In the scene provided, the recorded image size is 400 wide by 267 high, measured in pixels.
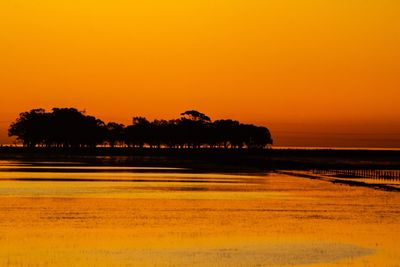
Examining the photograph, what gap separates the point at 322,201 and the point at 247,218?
44.4ft

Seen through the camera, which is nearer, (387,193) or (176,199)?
(176,199)

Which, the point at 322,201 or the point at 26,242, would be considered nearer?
the point at 26,242

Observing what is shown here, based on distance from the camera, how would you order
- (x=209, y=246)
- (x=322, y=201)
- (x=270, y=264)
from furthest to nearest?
(x=322, y=201) < (x=209, y=246) < (x=270, y=264)

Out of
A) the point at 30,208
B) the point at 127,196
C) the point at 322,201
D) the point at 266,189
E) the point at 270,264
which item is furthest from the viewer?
the point at 266,189

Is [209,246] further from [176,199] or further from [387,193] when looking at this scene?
[387,193]

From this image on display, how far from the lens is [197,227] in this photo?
4225cm

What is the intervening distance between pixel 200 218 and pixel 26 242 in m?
12.8

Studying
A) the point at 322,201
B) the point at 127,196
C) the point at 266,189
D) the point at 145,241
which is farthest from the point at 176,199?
the point at 145,241

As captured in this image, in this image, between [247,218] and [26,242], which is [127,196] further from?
[26,242]

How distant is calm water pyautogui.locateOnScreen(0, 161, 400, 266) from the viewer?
32438mm

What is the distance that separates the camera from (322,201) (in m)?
59.7

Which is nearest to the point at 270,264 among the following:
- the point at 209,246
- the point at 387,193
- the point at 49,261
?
the point at 209,246

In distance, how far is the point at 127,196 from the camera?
6384 cm

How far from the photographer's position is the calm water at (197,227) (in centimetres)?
3244
